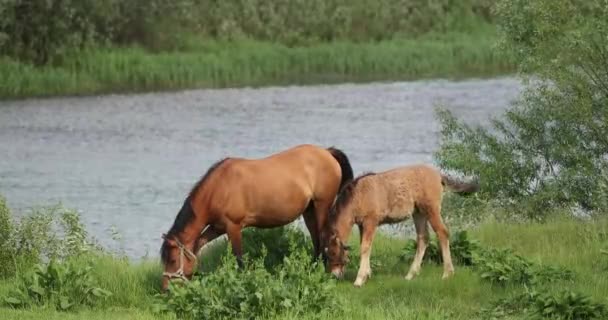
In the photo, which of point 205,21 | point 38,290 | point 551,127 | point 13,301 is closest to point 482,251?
point 551,127

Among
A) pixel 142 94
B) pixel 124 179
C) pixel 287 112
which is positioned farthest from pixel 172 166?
pixel 142 94

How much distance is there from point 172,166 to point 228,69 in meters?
15.9

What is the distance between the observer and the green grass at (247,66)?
3994 centimetres

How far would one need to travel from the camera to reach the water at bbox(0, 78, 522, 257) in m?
23.3

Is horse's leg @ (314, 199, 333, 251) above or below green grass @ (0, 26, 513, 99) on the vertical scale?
above

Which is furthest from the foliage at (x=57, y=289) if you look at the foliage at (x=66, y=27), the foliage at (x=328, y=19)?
the foliage at (x=328, y=19)

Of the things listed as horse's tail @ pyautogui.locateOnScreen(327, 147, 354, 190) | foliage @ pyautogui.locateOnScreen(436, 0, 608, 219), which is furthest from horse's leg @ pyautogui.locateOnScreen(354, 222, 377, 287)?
foliage @ pyautogui.locateOnScreen(436, 0, 608, 219)

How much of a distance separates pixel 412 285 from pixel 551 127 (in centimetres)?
515

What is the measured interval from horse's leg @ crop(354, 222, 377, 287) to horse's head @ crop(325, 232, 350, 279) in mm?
182

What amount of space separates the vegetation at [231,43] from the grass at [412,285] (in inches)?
1081

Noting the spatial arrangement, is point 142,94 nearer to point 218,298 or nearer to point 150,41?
point 150,41

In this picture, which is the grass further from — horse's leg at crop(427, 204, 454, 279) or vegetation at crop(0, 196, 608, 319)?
horse's leg at crop(427, 204, 454, 279)

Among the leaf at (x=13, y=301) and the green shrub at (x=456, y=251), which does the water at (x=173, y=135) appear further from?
the leaf at (x=13, y=301)

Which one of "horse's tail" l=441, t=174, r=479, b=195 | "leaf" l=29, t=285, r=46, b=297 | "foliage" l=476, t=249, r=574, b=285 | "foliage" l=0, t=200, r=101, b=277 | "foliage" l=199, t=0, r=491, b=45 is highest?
"horse's tail" l=441, t=174, r=479, b=195
